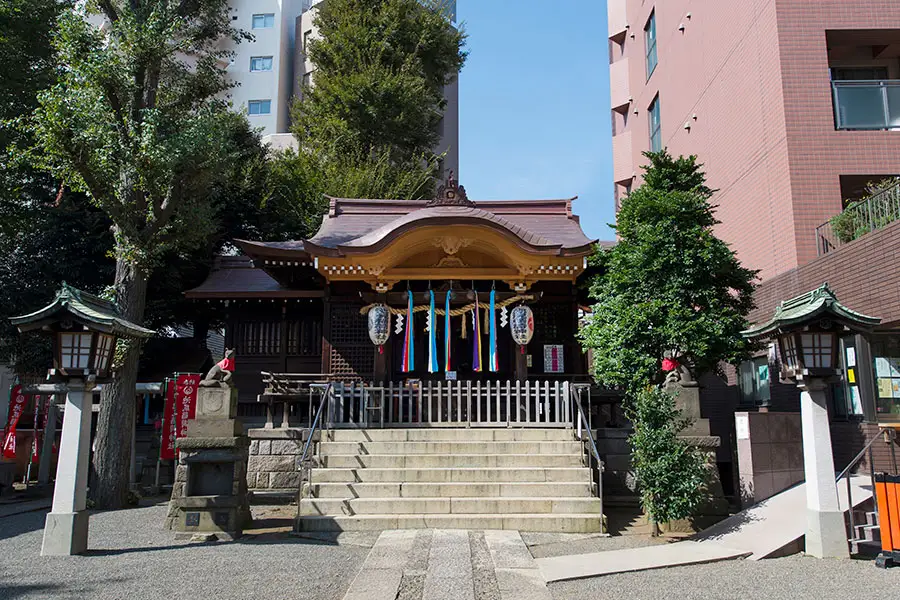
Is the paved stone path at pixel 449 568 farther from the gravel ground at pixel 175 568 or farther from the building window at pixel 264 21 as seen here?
the building window at pixel 264 21

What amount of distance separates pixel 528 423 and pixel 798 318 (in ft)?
15.9

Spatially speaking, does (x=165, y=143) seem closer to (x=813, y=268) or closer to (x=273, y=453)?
(x=273, y=453)

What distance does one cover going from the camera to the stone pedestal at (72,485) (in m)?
7.41

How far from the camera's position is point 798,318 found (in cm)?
745

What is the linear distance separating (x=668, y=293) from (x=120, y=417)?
981cm

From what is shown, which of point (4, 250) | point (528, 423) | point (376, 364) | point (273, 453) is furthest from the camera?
point (4, 250)

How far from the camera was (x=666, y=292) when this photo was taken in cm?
1043

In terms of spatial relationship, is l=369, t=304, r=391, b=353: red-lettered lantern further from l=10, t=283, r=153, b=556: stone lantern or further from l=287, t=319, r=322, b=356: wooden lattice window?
l=10, t=283, r=153, b=556: stone lantern

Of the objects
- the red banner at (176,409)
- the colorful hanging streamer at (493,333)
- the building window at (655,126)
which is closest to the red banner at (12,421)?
A: the red banner at (176,409)

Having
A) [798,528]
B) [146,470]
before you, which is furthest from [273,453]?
[798,528]

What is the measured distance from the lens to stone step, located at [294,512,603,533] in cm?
869

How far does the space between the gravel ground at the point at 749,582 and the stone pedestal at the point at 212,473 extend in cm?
464

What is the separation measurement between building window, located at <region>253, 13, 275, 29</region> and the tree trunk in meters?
30.7

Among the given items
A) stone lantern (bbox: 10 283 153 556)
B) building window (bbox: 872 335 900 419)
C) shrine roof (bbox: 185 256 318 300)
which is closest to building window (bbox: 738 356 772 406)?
building window (bbox: 872 335 900 419)
